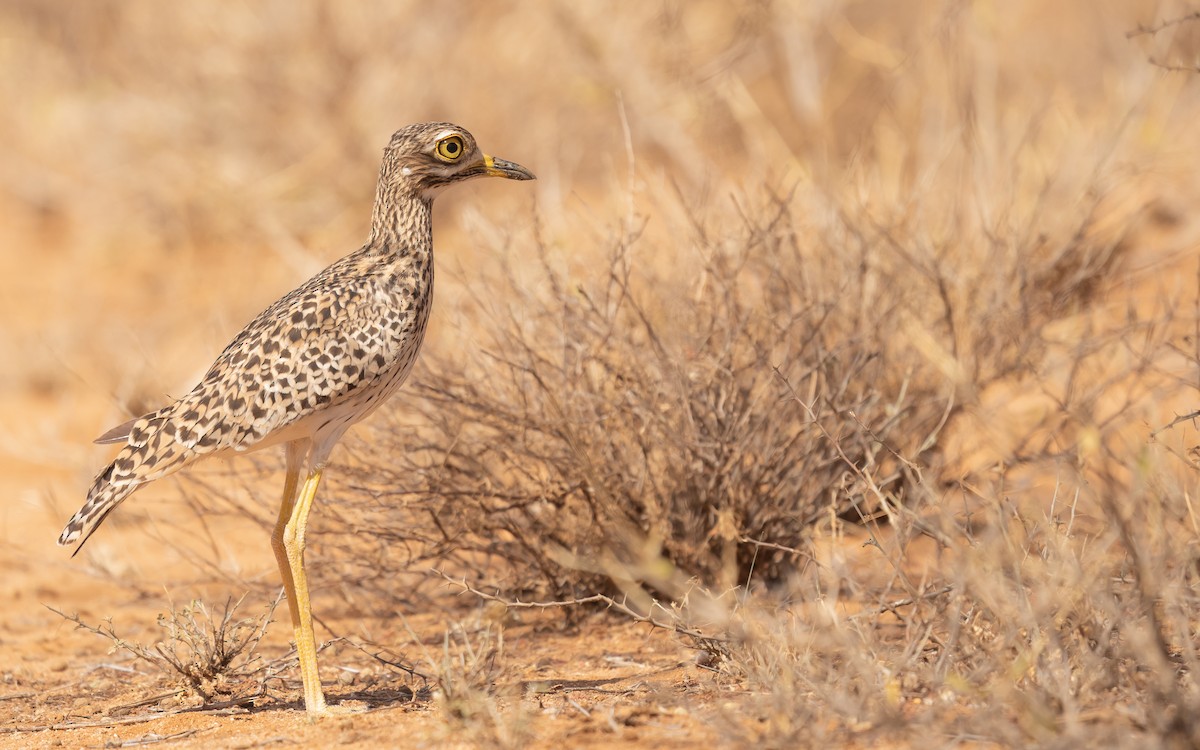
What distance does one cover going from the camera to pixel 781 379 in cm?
418

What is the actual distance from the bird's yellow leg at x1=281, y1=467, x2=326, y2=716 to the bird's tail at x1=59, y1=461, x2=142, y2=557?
49cm

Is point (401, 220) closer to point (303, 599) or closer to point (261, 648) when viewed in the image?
point (303, 599)

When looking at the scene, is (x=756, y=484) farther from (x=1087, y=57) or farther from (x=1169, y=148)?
(x=1087, y=57)

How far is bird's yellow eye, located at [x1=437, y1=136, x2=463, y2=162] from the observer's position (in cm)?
448

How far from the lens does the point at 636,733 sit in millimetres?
3621

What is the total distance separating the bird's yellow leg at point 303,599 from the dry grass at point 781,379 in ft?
1.37

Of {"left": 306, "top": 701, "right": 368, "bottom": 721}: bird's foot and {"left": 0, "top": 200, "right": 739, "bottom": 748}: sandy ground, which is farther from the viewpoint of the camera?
{"left": 306, "top": 701, "right": 368, "bottom": 721}: bird's foot

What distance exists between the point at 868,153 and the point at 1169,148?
2.04m

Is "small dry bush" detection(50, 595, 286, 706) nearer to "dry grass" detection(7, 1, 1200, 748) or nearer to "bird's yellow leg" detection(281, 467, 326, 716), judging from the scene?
"bird's yellow leg" detection(281, 467, 326, 716)

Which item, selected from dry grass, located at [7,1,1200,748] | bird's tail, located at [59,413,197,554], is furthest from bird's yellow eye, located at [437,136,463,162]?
bird's tail, located at [59,413,197,554]

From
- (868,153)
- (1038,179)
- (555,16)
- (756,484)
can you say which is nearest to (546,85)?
(555,16)

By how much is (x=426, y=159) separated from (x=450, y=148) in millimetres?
89

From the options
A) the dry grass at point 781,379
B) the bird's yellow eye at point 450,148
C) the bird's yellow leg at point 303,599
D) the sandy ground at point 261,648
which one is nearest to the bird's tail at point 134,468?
the bird's yellow leg at point 303,599

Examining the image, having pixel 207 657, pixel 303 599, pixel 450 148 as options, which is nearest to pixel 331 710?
pixel 303 599
